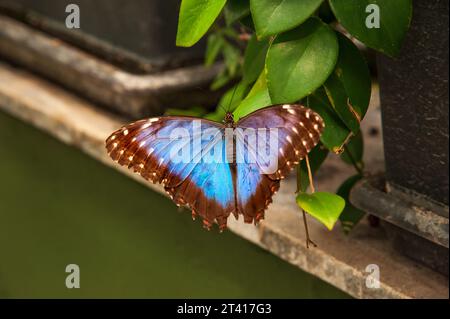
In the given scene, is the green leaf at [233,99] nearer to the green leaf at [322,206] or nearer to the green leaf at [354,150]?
the green leaf at [354,150]

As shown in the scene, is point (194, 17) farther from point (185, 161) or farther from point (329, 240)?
point (329, 240)

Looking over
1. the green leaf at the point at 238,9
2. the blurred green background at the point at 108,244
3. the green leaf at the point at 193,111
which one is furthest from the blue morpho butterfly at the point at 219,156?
the green leaf at the point at 193,111

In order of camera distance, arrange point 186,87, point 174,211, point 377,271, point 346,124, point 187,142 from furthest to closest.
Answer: point 186,87 < point 174,211 < point 377,271 < point 346,124 < point 187,142

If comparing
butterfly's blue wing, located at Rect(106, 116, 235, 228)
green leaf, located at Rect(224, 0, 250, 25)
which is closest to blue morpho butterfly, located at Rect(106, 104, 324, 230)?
butterfly's blue wing, located at Rect(106, 116, 235, 228)

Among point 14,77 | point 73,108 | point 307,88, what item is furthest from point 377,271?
point 14,77

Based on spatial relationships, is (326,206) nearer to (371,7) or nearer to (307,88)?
(307,88)

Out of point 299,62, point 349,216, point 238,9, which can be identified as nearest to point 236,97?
point 349,216
